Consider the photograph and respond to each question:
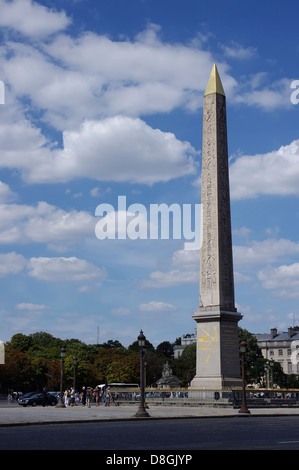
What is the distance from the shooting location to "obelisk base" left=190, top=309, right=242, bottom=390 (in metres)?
44.7

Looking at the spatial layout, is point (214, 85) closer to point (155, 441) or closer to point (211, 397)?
point (211, 397)

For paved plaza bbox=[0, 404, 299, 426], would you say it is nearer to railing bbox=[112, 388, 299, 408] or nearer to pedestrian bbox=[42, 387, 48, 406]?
railing bbox=[112, 388, 299, 408]

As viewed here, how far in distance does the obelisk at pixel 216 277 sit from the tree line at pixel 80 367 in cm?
5012

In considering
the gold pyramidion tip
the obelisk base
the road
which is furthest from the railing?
the road

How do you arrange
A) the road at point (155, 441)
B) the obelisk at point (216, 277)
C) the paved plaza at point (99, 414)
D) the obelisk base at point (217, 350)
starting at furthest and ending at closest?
the obelisk at point (216, 277) < the obelisk base at point (217, 350) < the paved plaza at point (99, 414) < the road at point (155, 441)

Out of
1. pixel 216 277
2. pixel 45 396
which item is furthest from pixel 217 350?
pixel 45 396

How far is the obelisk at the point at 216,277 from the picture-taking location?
4491cm

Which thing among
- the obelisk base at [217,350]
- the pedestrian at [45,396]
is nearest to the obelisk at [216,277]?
the obelisk base at [217,350]

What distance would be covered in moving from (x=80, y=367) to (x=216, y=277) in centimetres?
6280

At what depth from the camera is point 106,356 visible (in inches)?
4648

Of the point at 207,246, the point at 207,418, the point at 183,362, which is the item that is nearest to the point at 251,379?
the point at 183,362

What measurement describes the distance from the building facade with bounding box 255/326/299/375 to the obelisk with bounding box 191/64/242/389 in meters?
111

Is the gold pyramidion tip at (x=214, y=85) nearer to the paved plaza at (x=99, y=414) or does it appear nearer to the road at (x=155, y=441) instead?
the paved plaza at (x=99, y=414)
